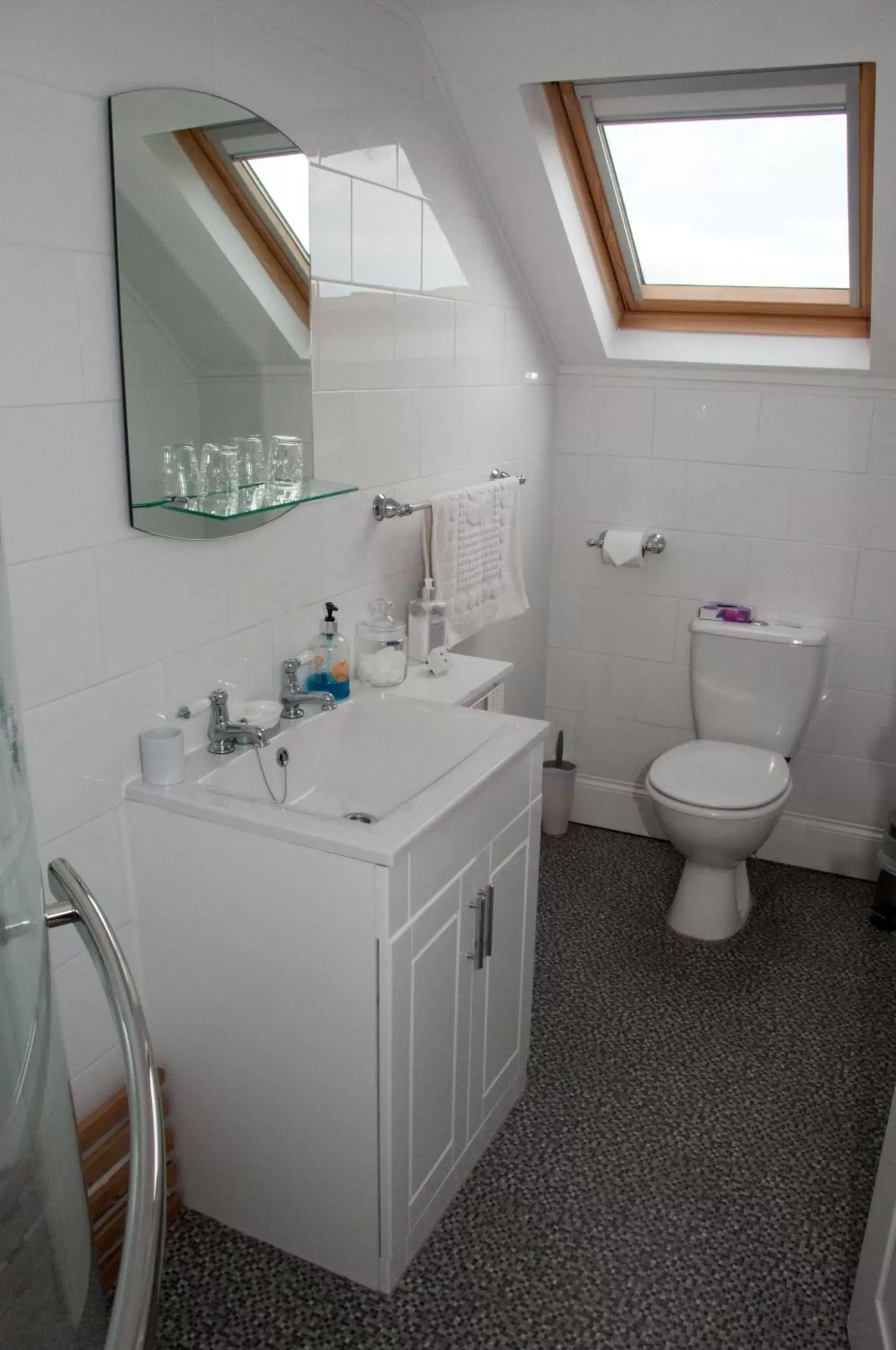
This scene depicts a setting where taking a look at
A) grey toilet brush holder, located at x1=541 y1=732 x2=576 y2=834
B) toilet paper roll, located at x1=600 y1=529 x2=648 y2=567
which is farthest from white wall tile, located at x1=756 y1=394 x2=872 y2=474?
grey toilet brush holder, located at x1=541 y1=732 x2=576 y2=834

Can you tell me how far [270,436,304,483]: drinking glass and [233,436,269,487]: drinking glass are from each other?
3 centimetres

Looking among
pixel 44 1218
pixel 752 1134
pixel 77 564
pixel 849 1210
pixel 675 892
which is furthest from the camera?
pixel 675 892

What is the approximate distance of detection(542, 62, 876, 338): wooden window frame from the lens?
8.72ft

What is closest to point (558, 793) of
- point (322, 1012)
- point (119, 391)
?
point (322, 1012)

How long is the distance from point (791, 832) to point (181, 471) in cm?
240

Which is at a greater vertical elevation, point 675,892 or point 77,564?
point 77,564

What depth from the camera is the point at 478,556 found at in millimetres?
2811

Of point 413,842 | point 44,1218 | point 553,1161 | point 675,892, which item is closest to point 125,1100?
point 413,842

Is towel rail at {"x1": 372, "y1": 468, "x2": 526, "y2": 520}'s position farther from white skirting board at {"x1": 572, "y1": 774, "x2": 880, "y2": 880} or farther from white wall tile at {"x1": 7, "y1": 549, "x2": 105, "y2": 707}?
white skirting board at {"x1": 572, "y1": 774, "x2": 880, "y2": 880}

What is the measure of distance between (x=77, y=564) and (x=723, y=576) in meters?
2.21

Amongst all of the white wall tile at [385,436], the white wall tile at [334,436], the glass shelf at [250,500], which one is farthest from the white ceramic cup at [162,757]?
the white wall tile at [385,436]

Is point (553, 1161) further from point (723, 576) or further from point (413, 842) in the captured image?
point (723, 576)

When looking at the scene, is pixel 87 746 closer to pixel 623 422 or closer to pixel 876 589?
pixel 623 422

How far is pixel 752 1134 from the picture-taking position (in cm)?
229
